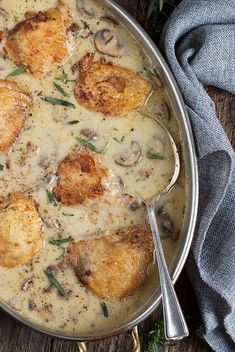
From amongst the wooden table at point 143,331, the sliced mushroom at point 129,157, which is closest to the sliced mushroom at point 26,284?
the wooden table at point 143,331

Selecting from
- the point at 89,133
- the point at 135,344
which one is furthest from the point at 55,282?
the point at 89,133

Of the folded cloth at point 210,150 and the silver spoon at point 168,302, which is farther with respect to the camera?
the folded cloth at point 210,150

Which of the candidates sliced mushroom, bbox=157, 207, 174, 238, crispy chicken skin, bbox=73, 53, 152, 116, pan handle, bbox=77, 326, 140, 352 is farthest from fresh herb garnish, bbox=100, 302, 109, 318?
crispy chicken skin, bbox=73, 53, 152, 116

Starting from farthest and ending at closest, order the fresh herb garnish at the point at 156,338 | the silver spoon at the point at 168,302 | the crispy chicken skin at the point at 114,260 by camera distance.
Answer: the fresh herb garnish at the point at 156,338, the crispy chicken skin at the point at 114,260, the silver spoon at the point at 168,302

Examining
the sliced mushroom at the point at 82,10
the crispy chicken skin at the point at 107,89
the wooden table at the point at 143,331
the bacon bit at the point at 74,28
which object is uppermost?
the sliced mushroom at the point at 82,10

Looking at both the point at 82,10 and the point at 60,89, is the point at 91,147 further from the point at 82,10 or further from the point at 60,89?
the point at 82,10

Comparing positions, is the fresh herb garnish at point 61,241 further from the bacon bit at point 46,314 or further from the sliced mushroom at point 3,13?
the sliced mushroom at point 3,13

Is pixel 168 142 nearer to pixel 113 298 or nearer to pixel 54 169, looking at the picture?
pixel 54 169
